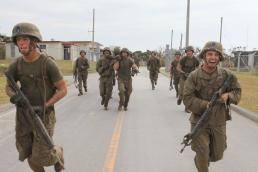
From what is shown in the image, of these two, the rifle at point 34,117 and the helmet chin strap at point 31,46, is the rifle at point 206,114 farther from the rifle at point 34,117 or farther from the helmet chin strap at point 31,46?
the helmet chin strap at point 31,46

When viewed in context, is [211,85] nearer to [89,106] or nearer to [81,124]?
[81,124]

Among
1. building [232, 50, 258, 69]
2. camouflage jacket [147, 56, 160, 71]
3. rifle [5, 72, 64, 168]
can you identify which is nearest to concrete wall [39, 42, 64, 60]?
building [232, 50, 258, 69]

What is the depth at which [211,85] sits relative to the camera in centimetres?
573

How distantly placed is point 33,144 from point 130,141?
14.6 ft

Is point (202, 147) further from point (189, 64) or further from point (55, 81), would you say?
point (189, 64)

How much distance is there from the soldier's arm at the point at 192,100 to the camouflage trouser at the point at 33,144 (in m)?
1.50

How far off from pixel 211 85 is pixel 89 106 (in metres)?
10.7

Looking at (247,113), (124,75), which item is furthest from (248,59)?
(124,75)

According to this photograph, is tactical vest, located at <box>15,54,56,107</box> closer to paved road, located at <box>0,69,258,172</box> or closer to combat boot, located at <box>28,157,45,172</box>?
combat boot, located at <box>28,157,45,172</box>

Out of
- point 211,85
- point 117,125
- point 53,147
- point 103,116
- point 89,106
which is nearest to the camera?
point 53,147

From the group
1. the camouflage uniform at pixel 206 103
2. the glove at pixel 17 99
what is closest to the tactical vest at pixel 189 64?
the camouflage uniform at pixel 206 103

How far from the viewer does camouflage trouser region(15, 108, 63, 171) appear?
5.41 metres

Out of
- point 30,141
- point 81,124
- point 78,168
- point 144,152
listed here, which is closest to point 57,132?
point 81,124

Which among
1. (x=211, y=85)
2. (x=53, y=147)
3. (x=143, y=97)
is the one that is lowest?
(x=143, y=97)
